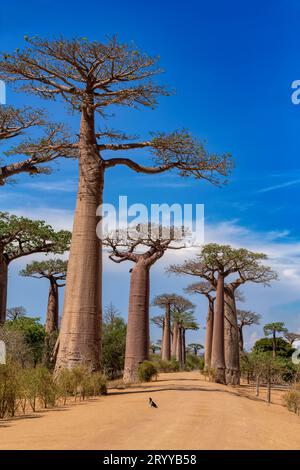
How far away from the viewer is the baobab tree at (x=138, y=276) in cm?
1880

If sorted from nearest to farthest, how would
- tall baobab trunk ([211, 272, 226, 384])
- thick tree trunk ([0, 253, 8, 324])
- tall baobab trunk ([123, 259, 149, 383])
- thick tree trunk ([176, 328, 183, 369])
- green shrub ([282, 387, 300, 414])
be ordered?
green shrub ([282, 387, 300, 414]) < tall baobab trunk ([123, 259, 149, 383]) < thick tree trunk ([0, 253, 8, 324]) < tall baobab trunk ([211, 272, 226, 384]) < thick tree trunk ([176, 328, 183, 369])

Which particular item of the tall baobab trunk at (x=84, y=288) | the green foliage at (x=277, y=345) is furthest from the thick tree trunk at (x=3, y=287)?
the green foliage at (x=277, y=345)

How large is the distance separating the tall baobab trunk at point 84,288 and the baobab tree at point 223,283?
11.5 m

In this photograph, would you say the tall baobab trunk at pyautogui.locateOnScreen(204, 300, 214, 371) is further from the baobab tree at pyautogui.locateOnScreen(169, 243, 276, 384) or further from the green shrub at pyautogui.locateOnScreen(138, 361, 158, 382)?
the green shrub at pyautogui.locateOnScreen(138, 361, 158, 382)

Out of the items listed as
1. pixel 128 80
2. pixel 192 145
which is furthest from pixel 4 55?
pixel 192 145

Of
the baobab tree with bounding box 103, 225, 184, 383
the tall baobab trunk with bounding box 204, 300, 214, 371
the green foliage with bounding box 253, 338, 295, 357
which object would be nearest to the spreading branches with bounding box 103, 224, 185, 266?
the baobab tree with bounding box 103, 225, 184, 383

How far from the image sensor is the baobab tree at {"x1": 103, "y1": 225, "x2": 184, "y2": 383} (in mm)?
18797

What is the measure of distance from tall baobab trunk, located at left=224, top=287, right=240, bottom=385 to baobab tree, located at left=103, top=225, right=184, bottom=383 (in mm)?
5737

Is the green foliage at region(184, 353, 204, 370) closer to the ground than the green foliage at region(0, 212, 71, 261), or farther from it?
closer to the ground

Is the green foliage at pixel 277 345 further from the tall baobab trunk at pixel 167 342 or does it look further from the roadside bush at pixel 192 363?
the tall baobab trunk at pixel 167 342

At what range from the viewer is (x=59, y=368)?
35.4 ft

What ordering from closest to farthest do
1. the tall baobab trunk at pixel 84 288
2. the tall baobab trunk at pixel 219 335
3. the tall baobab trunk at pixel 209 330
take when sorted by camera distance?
1. the tall baobab trunk at pixel 84 288
2. the tall baobab trunk at pixel 219 335
3. the tall baobab trunk at pixel 209 330

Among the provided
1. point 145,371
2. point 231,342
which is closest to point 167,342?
point 231,342

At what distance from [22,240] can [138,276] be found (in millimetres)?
5659
